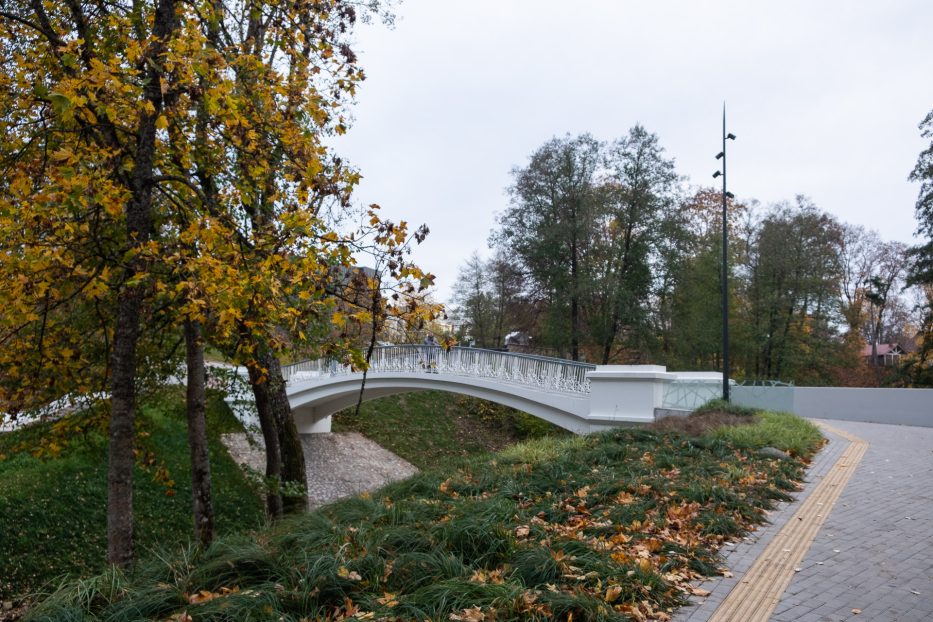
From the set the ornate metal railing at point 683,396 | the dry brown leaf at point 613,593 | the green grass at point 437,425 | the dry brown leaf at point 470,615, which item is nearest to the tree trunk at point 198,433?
the dry brown leaf at point 470,615

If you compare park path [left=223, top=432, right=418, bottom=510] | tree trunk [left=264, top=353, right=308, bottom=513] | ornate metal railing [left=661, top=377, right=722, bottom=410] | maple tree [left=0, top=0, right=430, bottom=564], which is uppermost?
maple tree [left=0, top=0, right=430, bottom=564]

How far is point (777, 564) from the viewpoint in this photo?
5.42 meters

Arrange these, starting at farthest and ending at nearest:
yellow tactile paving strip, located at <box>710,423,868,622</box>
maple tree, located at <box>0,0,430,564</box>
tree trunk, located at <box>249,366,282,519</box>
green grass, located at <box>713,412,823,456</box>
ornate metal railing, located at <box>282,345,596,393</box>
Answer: ornate metal railing, located at <box>282,345,596,393</box>, tree trunk, located at <box>249,366,282,519</box>, green grass, located at <box>713,412,823,456</box>, maple tree, located at <box>0,0,430,564</box>, yellow tactile paving strip, located at <box>710,423,868,622</box>

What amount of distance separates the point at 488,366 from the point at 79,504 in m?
10.2

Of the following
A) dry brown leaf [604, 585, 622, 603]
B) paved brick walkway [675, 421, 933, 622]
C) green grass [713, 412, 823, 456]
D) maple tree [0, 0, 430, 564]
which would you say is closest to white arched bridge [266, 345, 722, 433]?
green grass [713, 412, 823, 456]

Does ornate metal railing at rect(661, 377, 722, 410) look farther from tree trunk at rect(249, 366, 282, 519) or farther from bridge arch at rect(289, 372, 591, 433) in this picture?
tree trunk at rect(249, 366, 282, 519)

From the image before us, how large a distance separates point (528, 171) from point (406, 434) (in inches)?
482

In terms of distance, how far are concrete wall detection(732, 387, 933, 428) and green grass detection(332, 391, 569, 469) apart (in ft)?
31.1

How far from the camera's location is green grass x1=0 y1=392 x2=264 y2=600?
35.2 feet

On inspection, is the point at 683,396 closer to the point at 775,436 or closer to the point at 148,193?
the point at 775,436

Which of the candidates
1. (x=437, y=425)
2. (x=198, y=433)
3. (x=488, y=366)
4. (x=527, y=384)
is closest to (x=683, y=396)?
(x=527, y=384)

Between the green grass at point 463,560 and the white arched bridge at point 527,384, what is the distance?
5299 mm

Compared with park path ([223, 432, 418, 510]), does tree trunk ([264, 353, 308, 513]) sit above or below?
above

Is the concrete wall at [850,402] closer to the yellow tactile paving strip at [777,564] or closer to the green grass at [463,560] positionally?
the yellow tactile paving strip at [777,564]
